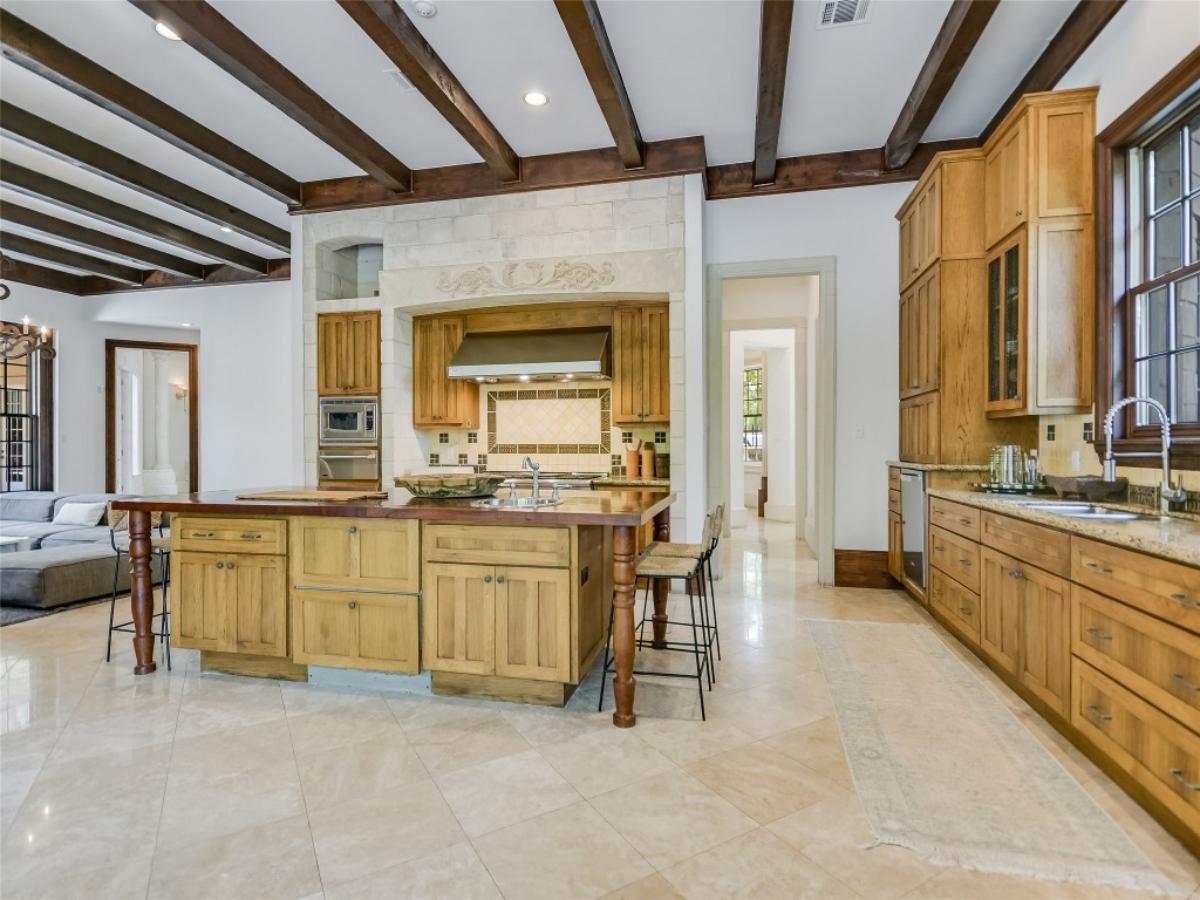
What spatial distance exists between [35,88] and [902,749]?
18.8 feet

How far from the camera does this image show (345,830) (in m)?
1.78

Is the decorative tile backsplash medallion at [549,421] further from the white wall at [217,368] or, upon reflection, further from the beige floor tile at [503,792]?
the beige floor tile at [503,792]

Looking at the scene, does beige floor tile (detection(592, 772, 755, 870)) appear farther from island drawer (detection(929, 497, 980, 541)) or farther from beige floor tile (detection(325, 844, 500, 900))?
island drawer (detection(929, 497, 980, 541))

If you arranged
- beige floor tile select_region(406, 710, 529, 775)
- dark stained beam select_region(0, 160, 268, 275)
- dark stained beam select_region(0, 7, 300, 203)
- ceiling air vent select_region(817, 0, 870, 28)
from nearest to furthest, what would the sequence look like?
beige floor tile select_region(406, 710, 529, 775) < ceiling air vent select_region(817, 0, 870, 28) < dark stained beam select_region(0, 7, 300, 203) < dark stained beam select_region(0, 160, 268, 275)

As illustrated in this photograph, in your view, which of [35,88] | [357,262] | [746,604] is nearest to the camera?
[35,88]

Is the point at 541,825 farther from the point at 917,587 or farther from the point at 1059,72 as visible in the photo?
the point at 1059,72

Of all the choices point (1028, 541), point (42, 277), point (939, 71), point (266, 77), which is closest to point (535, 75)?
point (266, 77)

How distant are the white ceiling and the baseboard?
307 cm

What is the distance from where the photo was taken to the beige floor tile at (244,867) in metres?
1.53

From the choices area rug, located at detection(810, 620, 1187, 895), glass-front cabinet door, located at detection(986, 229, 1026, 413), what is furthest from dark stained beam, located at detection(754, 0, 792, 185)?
area rug, located at detection(810, 620, 1187, 895)

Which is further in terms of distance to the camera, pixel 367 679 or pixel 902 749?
pixel 367 679

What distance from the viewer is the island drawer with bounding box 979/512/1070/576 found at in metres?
2.28

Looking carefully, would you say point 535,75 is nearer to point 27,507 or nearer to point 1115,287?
point 1115,287

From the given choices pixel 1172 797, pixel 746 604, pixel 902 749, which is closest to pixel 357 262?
pixel 746 604
